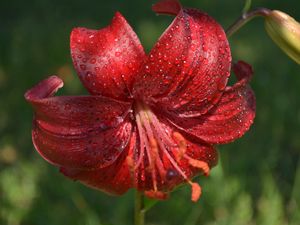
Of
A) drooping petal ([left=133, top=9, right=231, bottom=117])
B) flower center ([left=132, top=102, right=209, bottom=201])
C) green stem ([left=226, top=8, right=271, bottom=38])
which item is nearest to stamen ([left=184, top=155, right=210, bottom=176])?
flower center ([left=132, top=102, right=209, bottom=201])

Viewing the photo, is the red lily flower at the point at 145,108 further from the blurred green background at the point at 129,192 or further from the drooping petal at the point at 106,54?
the blurred green background at the point at 129,192

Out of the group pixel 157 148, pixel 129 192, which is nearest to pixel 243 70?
pixel 157 148

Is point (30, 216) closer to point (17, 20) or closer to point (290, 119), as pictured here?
point (290, 119)

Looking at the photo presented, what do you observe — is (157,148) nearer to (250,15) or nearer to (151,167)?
(151,167)

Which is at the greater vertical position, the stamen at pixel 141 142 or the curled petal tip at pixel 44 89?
the curled petal tip at pixel 44 89

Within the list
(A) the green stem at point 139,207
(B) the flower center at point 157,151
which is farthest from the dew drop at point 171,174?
(A) the green stem at point 139,207

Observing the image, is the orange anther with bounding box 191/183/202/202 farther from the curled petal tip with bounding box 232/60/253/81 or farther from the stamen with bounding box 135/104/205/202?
the curled petal tip with bounding box 232/60/253/81

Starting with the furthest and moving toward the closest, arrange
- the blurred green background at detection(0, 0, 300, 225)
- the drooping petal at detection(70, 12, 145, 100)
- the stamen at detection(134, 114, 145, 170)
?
the blurred green background at detection(0, 0, 300, 225) < the stamen at detection(134, 114, 145, 170) < the drooping petal at detection(70, 12, 145, 100)

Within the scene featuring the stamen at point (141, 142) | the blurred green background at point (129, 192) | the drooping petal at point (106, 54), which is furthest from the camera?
the blurred green background at point (129, 192)
